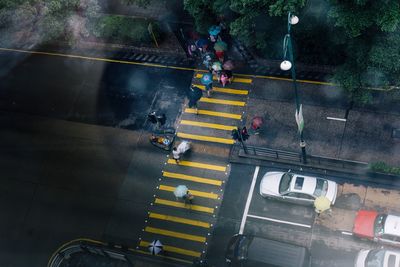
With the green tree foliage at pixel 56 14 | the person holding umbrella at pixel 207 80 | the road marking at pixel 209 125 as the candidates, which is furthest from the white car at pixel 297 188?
the green tree foliage at pixel 56 14

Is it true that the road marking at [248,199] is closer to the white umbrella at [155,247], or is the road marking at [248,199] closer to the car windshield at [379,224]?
the white umbrella at [155,247]

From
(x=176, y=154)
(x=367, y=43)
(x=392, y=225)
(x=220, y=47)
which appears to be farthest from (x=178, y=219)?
(x=367, y=43)

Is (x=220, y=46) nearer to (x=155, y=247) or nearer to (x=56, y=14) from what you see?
(x=56, y=14)

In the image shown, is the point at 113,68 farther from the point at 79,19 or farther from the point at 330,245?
the point at 330,245

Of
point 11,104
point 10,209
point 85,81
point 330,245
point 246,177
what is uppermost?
point 85,81

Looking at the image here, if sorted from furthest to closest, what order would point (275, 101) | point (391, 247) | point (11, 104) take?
point (11, 104)
point (275, 101)
point (391, 247)

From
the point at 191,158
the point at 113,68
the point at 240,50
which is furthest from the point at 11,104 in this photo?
the point at 240,50
